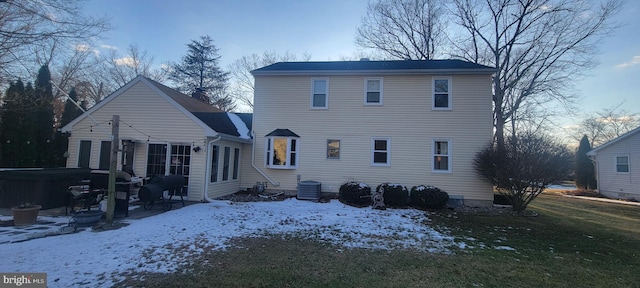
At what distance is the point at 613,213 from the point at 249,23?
18744 millimetres

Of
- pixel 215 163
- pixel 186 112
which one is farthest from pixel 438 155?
pixel 186 112

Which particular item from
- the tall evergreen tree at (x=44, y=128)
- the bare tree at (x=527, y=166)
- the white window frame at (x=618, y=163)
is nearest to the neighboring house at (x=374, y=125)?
the bare tree at (x=527, y=166)

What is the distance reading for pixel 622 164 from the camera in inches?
678

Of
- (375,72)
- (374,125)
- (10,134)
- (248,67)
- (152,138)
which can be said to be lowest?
(152,138)

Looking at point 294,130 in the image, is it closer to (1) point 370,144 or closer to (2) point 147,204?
(1) point 370,144

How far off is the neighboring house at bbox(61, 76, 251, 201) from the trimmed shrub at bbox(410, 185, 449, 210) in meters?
7.88

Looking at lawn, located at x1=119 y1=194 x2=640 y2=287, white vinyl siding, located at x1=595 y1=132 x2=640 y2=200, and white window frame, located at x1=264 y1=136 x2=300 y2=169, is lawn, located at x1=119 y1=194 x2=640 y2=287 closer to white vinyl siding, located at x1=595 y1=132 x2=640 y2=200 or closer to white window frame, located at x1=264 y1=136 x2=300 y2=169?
white window frame, located at x1=264 y1=136 x2=300 y2=169

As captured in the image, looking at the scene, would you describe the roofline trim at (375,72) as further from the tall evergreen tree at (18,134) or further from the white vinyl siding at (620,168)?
the white vinyl siding at (620,168)

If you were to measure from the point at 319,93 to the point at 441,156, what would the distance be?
6.13m

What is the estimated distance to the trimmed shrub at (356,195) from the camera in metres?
11.2

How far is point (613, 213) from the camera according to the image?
1188 centimetres

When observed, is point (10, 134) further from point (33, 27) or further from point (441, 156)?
point (441, 156)

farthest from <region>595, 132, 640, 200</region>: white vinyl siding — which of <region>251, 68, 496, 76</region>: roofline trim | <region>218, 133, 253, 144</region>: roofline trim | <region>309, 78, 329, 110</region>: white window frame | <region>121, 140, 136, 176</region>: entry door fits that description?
<region>121, 140, 136, 176</region>: entry door

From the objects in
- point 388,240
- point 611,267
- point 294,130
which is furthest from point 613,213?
point 294,130
